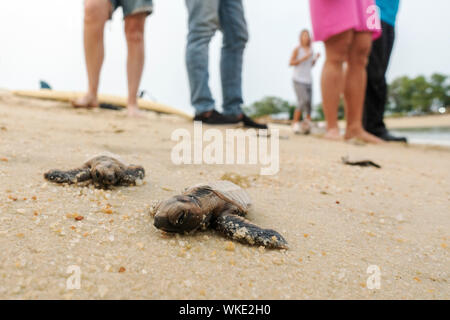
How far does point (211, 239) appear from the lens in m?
1.01

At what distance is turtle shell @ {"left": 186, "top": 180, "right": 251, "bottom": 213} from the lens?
113 centimetres

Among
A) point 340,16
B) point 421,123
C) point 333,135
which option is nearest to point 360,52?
point 340,16

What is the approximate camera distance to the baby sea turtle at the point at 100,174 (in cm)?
128

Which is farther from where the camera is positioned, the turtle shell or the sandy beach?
the turtle shell

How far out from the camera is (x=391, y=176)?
2064 millimetres

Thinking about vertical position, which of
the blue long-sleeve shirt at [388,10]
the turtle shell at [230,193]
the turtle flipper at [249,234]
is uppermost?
the blue long-sleeve shirt at [388,10]

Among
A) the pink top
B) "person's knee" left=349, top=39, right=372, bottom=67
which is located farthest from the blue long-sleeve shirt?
"person's knee" left=349, top=39, right=372, bottom=67

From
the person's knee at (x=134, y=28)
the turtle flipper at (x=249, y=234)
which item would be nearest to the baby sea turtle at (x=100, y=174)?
the turtle flipper at (x=249, y=234)

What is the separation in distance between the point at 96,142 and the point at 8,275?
1474 mm

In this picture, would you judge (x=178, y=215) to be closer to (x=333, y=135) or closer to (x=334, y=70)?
(x=334, y=70)

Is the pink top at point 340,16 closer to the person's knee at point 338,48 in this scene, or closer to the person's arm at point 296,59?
the person's knee at point 338,48

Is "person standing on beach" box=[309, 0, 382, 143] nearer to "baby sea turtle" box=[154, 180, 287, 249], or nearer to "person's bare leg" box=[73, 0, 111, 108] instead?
"person's bare leg" box=[73, 0, 111, 108]
